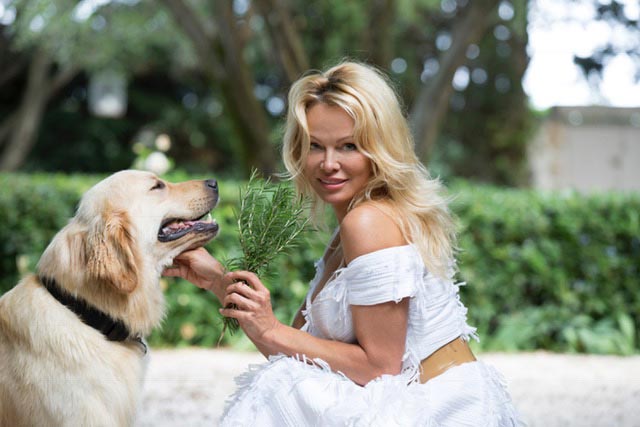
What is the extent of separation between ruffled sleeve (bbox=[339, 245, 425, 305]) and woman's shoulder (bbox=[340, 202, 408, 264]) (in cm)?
3

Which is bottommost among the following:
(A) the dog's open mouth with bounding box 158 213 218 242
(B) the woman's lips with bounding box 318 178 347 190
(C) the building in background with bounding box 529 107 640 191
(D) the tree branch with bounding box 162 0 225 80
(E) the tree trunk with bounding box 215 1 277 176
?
(C) the building in background with bounding box 529 107 640 191

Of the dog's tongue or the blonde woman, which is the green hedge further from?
the blonde woman

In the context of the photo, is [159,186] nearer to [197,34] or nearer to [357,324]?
[357,324]

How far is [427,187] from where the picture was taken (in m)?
2.55

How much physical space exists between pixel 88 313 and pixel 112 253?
25cm

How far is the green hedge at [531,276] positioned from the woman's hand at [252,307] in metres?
4.04

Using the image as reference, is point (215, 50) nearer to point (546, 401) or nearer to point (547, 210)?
point (547, 210)

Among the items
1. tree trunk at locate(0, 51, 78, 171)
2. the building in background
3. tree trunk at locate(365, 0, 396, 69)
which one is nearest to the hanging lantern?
tree trunk at locate(0, 51, 78, 171)

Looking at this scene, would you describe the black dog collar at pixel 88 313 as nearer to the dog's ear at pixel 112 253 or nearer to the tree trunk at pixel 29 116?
the dog's ear at pixel 112 253

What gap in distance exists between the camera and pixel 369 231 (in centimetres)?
229

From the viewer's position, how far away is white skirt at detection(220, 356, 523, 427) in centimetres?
223

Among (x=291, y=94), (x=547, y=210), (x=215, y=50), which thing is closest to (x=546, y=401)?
(x=547, y=210)

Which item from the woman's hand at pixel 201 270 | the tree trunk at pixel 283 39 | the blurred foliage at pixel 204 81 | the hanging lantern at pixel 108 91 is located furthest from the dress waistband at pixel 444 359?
the hanging lantern at pixel 108 91

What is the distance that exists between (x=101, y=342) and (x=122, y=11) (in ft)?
39.1
